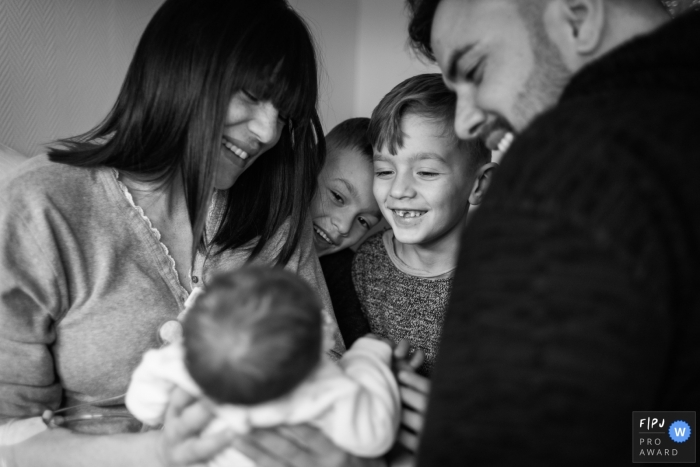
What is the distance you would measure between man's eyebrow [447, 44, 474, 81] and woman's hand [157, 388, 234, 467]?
651 mm

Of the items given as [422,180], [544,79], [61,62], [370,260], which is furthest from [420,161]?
[61,62]

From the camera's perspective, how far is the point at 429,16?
113cm

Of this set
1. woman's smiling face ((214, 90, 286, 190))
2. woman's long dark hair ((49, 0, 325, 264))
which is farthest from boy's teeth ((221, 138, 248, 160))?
woman's long dark hair ((49, 0, 325, 264))

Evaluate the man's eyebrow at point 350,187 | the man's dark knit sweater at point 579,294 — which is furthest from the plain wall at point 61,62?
the man's dark knit sweater at point 579,294

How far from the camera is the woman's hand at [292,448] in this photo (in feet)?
2.58

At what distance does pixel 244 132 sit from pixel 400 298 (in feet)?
2.23

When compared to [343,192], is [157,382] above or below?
below

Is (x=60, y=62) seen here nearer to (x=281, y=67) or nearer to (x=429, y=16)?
(x=281, y=67)

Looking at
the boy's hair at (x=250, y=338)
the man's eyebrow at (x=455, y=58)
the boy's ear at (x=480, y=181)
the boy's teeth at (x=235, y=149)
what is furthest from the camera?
the boy's ear at (x=480, y=181)

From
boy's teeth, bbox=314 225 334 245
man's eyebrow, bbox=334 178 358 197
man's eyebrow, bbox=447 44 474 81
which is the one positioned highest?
man's eyebrow, bbox=447 44 474 81

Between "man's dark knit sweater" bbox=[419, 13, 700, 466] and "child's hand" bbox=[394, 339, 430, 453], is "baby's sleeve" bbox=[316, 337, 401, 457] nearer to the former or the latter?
"child's hand" bbox=[394, 339, 430, 453]

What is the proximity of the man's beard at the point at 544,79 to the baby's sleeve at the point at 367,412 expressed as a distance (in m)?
0.44

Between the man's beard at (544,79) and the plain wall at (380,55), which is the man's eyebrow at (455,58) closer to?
the man's beard at (544,79)

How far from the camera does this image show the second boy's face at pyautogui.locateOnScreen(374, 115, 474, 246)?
1510 mm
